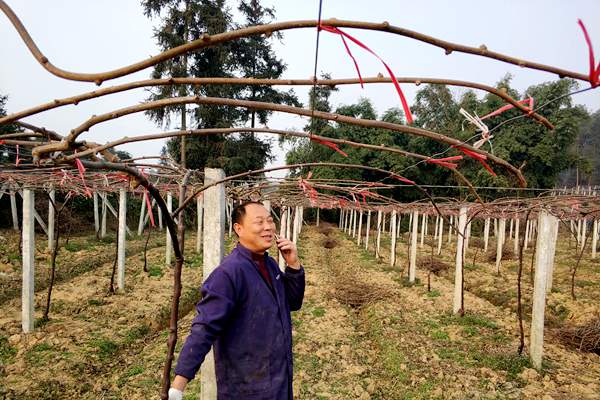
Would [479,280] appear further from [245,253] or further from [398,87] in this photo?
[398,87]

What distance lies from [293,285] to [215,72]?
2040 centimetres

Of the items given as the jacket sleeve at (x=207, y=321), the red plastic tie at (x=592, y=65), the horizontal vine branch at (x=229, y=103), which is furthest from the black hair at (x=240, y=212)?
the red plastic tie at (x=592, y=65)

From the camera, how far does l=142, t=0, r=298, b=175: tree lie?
59.6ft

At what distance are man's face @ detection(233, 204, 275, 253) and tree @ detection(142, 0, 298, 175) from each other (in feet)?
45.4

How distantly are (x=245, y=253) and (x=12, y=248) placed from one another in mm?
13556

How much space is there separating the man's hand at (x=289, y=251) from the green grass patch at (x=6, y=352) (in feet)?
17.1

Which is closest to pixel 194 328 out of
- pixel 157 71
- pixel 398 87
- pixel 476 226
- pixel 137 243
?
pixel 398 87

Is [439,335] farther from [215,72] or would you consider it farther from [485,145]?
[485,145]

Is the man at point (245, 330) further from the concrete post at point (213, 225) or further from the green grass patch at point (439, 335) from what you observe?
the green grass patch at point (439, 335)

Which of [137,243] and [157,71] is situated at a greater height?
[157,71]

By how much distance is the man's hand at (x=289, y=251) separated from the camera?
2.54 m

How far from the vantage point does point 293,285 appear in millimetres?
2605

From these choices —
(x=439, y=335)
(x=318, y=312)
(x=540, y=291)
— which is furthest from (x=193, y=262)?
(x=540, y=291)

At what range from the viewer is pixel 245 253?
2.31 m
